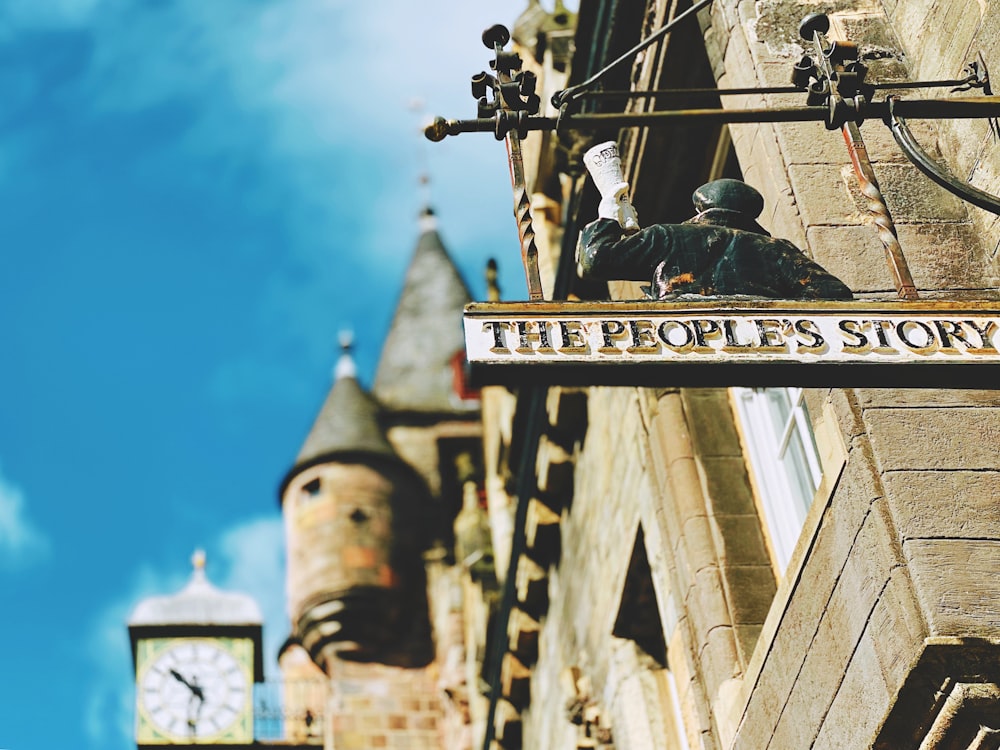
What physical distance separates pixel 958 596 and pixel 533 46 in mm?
9678

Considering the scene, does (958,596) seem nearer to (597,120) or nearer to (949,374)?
(949,374)

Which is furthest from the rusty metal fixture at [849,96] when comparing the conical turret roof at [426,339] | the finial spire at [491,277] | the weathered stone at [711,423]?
the conical turret roof at [426,339]

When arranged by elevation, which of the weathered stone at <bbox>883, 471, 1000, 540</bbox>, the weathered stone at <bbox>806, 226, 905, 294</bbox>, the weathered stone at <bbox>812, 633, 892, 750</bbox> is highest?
the weathered stone at <bbox>806, 226, 905, 294</bbox>

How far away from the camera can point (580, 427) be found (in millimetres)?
11453

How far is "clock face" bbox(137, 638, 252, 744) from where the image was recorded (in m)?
29.3

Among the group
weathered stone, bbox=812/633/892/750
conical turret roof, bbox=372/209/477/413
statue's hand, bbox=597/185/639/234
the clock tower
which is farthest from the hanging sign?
conical turret roof, bbox=372/209/477/413

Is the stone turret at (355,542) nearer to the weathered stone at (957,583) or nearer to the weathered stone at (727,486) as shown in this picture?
the weathered stone at (727,486)

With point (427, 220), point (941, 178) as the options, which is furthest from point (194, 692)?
point (941, 178)

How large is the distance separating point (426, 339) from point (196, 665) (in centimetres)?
839

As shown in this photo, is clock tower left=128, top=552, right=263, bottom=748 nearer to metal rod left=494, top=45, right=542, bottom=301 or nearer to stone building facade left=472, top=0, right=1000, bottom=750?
stone building facade left=472, top=0, right=1000, bottom=750

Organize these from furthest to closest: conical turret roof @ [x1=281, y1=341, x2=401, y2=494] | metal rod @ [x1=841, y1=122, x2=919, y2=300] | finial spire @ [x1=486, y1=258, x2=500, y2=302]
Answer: conical turret roof @ [x1=281, y1=341, x2=401, y2=494] < finial spire @ [x1=486, y1=258, x2=500, y2=302] < metal rod @ [x1=841, y1=122, x2=919, y2=300]

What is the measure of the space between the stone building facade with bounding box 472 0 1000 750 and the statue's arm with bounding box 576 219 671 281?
39.5 inches

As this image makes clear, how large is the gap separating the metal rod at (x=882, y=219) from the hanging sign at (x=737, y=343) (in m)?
0.22

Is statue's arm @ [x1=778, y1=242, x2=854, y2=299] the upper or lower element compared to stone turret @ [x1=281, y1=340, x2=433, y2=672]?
lower
